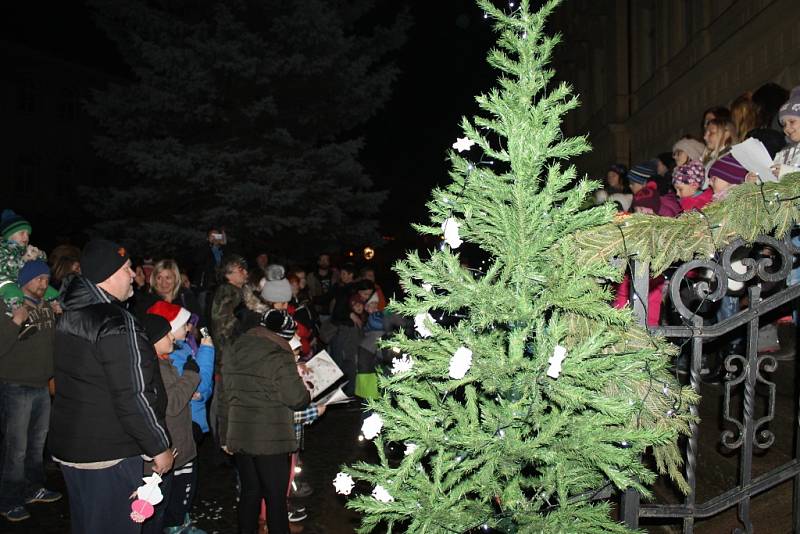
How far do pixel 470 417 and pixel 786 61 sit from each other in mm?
9445

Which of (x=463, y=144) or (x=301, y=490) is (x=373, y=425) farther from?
(x=301, y=490)

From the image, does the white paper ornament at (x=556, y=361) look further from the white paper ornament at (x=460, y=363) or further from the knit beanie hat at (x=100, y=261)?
the knit beanie hat at (x=100, y=261)

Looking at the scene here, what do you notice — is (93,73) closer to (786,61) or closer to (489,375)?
(786,61)

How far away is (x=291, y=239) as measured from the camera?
1934cm

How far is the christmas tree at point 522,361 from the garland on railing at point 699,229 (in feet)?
1.01

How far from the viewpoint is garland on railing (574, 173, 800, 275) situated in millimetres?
2875

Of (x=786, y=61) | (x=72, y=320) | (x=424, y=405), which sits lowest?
(x=424, y=405)

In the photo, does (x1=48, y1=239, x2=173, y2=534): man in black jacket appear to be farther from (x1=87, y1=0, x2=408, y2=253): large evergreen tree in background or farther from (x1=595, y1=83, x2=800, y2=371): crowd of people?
(x1=87, y1=0, x2=408, y2=253): large evergreen tree in background

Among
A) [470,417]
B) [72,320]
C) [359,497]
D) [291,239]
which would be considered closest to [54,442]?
[72,320]

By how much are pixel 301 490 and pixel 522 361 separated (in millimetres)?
4506

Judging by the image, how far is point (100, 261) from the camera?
151 inches

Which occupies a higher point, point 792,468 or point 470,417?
point 470,417

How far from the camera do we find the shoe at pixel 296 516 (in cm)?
581

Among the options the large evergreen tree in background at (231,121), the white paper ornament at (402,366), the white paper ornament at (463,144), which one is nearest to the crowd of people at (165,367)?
the white paper ornament at (463,144)
